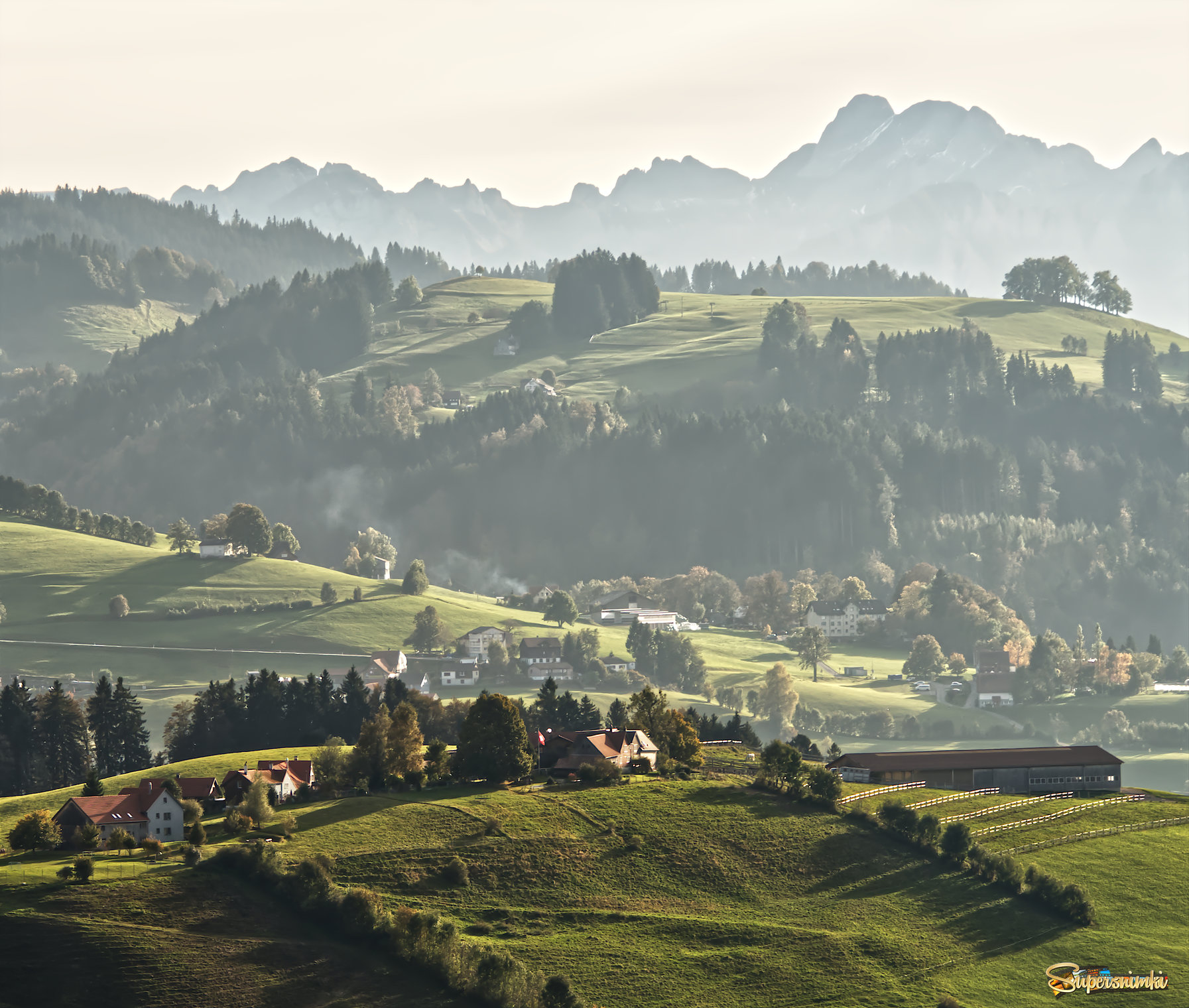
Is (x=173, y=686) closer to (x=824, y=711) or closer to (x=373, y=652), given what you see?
(x=373, y=652)

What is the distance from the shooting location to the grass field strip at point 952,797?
322ft

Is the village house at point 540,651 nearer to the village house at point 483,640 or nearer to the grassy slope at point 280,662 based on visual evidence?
the village house at point 483,640

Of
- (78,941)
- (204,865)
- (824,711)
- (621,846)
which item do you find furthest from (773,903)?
(824,711)

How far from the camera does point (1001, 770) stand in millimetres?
106375

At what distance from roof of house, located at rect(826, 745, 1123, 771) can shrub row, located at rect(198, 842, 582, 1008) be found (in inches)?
1736

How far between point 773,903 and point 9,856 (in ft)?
129

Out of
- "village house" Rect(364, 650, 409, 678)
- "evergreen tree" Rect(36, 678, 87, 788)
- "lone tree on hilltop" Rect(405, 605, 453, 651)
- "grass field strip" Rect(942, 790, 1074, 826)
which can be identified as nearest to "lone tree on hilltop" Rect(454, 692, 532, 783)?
"grass field strip" Rect(942, 790, 1074, 826)

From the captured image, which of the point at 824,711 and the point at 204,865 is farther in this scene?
the point at 824,711

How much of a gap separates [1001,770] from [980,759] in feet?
6.45

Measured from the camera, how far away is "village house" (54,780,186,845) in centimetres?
8200

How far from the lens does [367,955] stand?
70438mm

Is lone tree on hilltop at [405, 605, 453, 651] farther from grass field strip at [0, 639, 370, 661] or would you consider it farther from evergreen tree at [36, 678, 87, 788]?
evergreen tree at [36, 678, 87, 788]

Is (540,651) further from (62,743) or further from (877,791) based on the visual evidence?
(877,791)

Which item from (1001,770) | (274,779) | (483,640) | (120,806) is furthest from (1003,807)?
(483,640)
